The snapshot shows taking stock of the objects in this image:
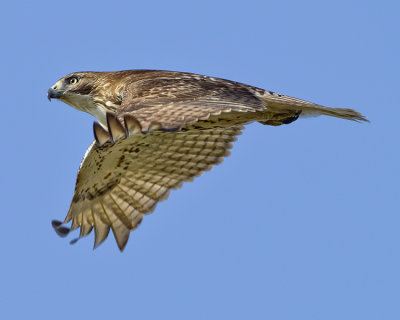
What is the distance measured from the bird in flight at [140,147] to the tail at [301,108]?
1 cm

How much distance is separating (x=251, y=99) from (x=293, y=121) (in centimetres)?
137

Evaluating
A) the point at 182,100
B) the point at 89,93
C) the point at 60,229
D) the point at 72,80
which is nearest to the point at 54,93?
the point at 72,80

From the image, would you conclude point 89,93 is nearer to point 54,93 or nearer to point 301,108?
point 54,93

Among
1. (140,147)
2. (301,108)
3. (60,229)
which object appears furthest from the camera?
(140,147)

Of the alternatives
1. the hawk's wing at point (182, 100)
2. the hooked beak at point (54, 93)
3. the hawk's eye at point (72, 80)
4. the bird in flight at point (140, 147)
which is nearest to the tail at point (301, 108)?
the bird in flight at point (140, 147)

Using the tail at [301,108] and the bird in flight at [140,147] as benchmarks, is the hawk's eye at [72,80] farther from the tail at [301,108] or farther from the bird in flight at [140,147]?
the tail at [301,108]

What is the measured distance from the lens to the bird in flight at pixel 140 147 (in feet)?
33.6

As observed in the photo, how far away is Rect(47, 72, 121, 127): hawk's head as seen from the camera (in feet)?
35.6

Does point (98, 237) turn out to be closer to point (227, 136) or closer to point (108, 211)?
point (108, 211)

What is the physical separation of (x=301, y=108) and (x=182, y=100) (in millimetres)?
1847

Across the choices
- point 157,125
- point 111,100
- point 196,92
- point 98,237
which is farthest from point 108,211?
point 157,125

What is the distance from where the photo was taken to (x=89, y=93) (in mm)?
11180

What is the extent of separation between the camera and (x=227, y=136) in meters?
11.1

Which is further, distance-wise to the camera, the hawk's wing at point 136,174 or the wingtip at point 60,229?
the hawk's wing at point 136,174
